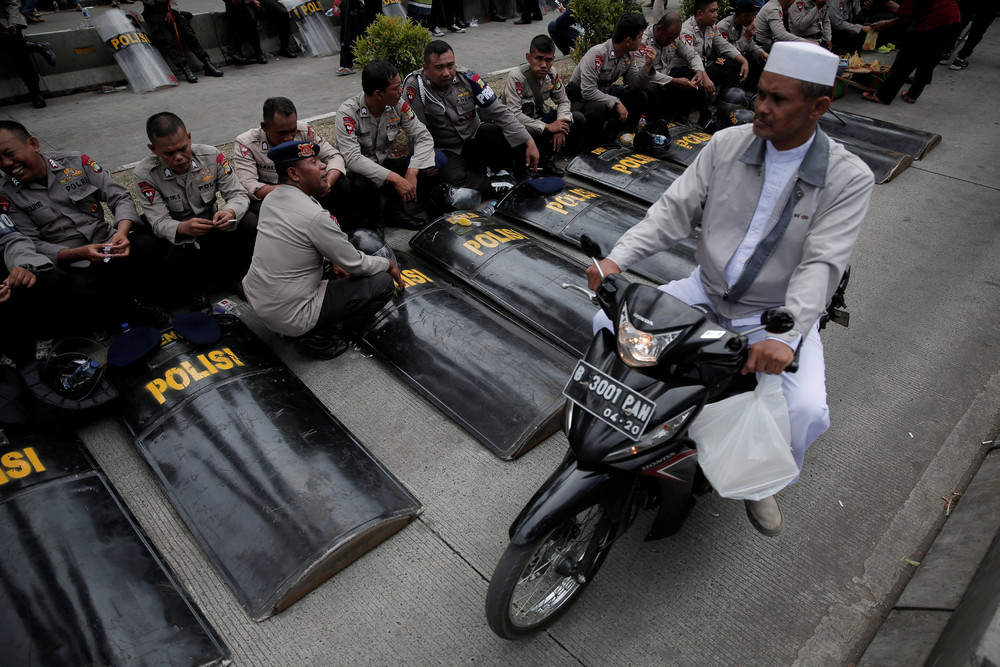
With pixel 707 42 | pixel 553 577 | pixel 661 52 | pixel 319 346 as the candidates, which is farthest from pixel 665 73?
pixel 553 577

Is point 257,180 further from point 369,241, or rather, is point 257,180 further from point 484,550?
point 484,550

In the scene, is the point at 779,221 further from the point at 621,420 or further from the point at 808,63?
the point at 621,420

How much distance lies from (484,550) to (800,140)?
2.02 metres

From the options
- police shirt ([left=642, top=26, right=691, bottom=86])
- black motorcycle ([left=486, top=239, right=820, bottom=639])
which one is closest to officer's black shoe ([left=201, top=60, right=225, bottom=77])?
police shirt ([left=642, top=26, right=691, bottom=86])

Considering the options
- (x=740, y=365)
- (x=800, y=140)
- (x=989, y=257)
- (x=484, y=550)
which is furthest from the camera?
(x=989, y=257)

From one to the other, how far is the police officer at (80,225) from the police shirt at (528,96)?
130 inches

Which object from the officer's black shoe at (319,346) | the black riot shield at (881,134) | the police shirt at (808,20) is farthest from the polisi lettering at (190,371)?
the police shirt at (808,20)

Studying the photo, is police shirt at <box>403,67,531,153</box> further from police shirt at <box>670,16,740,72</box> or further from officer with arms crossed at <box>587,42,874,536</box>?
officer with arms crossed at <box>587,42,874,536</box>

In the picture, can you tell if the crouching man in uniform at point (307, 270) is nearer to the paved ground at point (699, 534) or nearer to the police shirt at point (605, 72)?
the paved ground at point (699, 534)

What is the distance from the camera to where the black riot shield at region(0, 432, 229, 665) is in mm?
1981

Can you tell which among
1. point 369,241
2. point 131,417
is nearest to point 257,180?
point 369,241

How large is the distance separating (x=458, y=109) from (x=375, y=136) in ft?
2.81

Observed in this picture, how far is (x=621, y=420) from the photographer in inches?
70.2

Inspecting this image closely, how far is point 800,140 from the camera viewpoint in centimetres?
205
